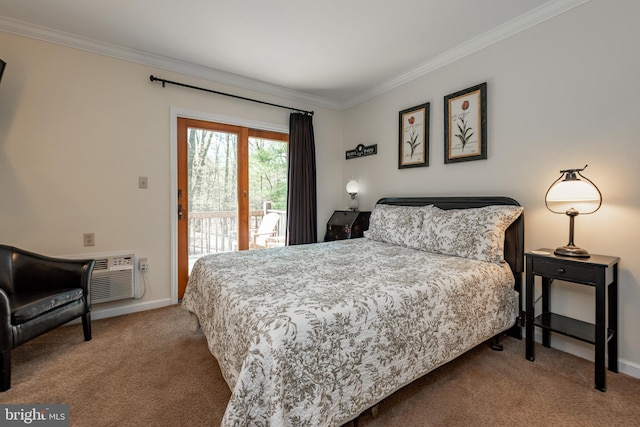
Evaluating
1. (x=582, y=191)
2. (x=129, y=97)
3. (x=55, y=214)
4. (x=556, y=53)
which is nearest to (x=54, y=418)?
(x=55, y=214)

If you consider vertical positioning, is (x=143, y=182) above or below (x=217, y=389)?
above

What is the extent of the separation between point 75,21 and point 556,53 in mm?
3916

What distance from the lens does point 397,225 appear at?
280 cm

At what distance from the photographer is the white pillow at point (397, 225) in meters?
2.64

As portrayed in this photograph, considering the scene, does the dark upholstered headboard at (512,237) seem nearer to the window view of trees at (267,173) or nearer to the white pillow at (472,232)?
the white pillow at (472,232)

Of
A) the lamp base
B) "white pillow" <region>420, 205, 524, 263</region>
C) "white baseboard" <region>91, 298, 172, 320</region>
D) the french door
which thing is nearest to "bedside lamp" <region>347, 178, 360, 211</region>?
the french door

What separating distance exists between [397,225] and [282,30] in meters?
2.11

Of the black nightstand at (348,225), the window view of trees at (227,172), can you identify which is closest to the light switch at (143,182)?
Result: the window view of trees at (227,172)

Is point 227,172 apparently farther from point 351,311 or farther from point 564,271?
point 564,271

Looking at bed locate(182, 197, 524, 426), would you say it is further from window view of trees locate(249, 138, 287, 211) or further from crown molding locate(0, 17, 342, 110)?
crown molding locate(0, 17, 342, 110)

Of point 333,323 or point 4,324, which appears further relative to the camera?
point 4,324

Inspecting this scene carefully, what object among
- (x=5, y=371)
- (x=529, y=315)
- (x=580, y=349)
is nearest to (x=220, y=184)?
(x=5, y=371)

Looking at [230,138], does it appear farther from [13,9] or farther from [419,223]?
[419,223]

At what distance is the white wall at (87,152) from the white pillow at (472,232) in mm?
2772
